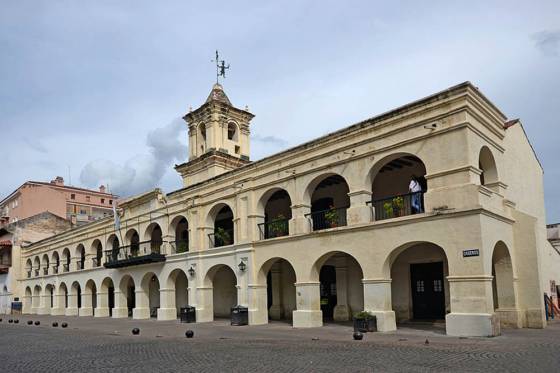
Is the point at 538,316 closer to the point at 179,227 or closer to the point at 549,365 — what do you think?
the point at 549,365

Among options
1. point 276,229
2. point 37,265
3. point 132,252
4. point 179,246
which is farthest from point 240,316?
point 37,265

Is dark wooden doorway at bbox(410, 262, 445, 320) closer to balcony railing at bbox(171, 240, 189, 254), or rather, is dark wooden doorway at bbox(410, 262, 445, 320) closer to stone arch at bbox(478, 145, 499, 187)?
stone arch at bbox(478, 145, 499, 187)

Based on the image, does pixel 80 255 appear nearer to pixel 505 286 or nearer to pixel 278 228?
pixel 278 228

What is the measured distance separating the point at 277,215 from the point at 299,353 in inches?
565

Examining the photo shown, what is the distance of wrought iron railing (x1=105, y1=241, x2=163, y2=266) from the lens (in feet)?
93.2

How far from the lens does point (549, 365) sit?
962 centimetres

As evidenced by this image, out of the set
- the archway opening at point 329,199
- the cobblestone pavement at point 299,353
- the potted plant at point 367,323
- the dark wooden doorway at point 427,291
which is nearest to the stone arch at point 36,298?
the cobblestone pavement at point 299,353

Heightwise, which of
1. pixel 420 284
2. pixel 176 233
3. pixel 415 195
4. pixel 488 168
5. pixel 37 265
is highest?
pixel 488 168

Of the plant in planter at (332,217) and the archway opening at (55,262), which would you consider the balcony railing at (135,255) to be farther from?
the archway opening at (55,262)

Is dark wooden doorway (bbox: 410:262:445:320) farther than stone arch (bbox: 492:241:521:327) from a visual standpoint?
Yes

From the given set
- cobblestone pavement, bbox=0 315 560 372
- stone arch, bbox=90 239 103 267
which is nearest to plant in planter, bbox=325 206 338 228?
cobblestone pavement, bbox=0 315 560 372

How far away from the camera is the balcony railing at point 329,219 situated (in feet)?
63.4

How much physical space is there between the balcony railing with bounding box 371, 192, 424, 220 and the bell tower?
12275mm

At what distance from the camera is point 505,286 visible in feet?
55.2
